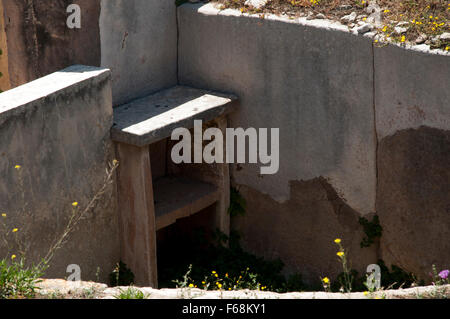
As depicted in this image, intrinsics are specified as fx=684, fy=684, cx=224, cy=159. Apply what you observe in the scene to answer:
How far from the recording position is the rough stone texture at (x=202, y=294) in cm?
373

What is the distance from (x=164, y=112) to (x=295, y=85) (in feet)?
4.67

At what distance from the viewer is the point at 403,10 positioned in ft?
22.9

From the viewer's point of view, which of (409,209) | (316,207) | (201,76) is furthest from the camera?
(201,76)

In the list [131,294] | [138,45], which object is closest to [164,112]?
[138,45]

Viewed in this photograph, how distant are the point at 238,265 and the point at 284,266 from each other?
54cm

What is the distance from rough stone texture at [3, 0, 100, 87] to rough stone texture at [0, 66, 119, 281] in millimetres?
396

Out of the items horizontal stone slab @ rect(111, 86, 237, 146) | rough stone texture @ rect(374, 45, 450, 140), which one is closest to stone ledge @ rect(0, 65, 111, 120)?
horizontal stone slab @ rect(111, 86, 237, 146)

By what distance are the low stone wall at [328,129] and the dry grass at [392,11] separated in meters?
0.17

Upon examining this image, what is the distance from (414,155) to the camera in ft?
21.5

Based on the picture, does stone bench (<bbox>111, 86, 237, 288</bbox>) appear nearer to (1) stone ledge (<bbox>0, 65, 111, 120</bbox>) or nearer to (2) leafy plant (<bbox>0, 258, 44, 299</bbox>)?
(1) stone ledge (<bbox>0, 65, 111, 120</bbox>)

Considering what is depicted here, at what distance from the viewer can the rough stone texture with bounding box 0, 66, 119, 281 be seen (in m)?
5.77

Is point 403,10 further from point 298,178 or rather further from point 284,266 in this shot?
point 284,266

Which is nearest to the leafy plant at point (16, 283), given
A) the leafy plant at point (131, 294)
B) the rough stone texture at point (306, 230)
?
the leafy plant at point (131, 294)

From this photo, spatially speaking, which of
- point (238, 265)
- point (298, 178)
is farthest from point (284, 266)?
point (298, 178)
